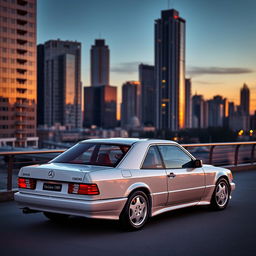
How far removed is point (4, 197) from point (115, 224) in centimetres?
376

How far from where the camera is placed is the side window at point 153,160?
798cm

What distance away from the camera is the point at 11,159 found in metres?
11.0

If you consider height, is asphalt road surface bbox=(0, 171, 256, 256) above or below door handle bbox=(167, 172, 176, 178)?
below

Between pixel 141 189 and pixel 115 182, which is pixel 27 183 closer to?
pixel 115 182

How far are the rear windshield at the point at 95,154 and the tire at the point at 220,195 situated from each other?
2585mm

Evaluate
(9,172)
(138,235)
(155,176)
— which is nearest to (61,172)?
(138,235)

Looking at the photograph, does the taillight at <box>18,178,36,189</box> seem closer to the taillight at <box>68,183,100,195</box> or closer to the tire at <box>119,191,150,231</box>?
the taillight at <box>68,183,100,195</box>

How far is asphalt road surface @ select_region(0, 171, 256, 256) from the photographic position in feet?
20.6

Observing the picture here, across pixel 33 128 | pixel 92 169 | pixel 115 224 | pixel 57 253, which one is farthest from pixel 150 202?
pixel 33 128

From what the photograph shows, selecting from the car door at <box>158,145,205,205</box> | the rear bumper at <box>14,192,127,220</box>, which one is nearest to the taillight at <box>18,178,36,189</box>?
the rear bumper at <box>14,192,127,220</box>

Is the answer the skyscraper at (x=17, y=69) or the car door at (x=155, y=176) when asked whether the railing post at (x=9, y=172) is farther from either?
the skyscraper at (x=17, y=69)

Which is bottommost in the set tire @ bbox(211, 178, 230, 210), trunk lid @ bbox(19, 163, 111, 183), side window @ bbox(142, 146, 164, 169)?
tire @ bbox(211, 178, 230, 210)

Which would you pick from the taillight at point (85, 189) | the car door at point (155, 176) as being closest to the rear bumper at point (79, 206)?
the taillight at point (85, 189)

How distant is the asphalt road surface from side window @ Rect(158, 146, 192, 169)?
972 millimetres
